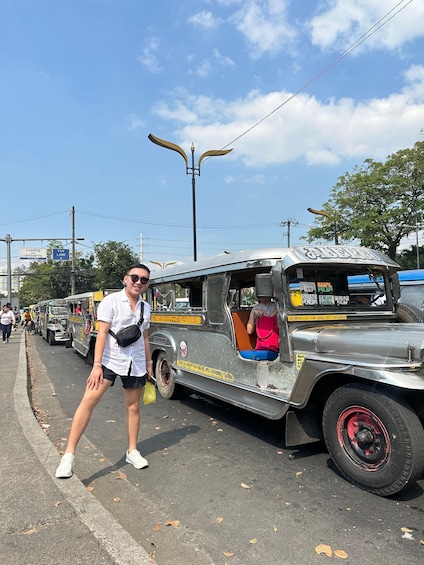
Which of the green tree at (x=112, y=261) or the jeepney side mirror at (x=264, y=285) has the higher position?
the green tree at (x=112, y=261)

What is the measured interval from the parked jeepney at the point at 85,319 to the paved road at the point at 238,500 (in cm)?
515

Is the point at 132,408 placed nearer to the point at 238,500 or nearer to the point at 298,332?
the point at 238,500

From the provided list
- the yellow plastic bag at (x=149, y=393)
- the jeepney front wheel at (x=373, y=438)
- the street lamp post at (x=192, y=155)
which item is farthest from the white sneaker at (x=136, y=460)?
the street lamp post at (x=192, y=155)

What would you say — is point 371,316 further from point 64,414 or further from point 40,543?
point 64,414

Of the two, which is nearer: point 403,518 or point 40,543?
point 40,543

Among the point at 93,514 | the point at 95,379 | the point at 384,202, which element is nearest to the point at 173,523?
the point at 93,514

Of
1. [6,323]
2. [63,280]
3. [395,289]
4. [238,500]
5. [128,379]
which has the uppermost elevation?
[63,280]

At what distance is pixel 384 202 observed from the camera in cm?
2556

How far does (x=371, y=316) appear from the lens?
482 cm

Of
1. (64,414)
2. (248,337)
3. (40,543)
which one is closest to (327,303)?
(248,337)

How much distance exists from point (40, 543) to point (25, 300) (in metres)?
83.4

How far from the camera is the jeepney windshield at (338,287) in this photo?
14.6 feet

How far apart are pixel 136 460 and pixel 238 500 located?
43.7 inches

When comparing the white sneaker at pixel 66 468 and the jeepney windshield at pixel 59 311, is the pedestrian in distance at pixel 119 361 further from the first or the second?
A: the jeepney windshield at pixel 59 311
